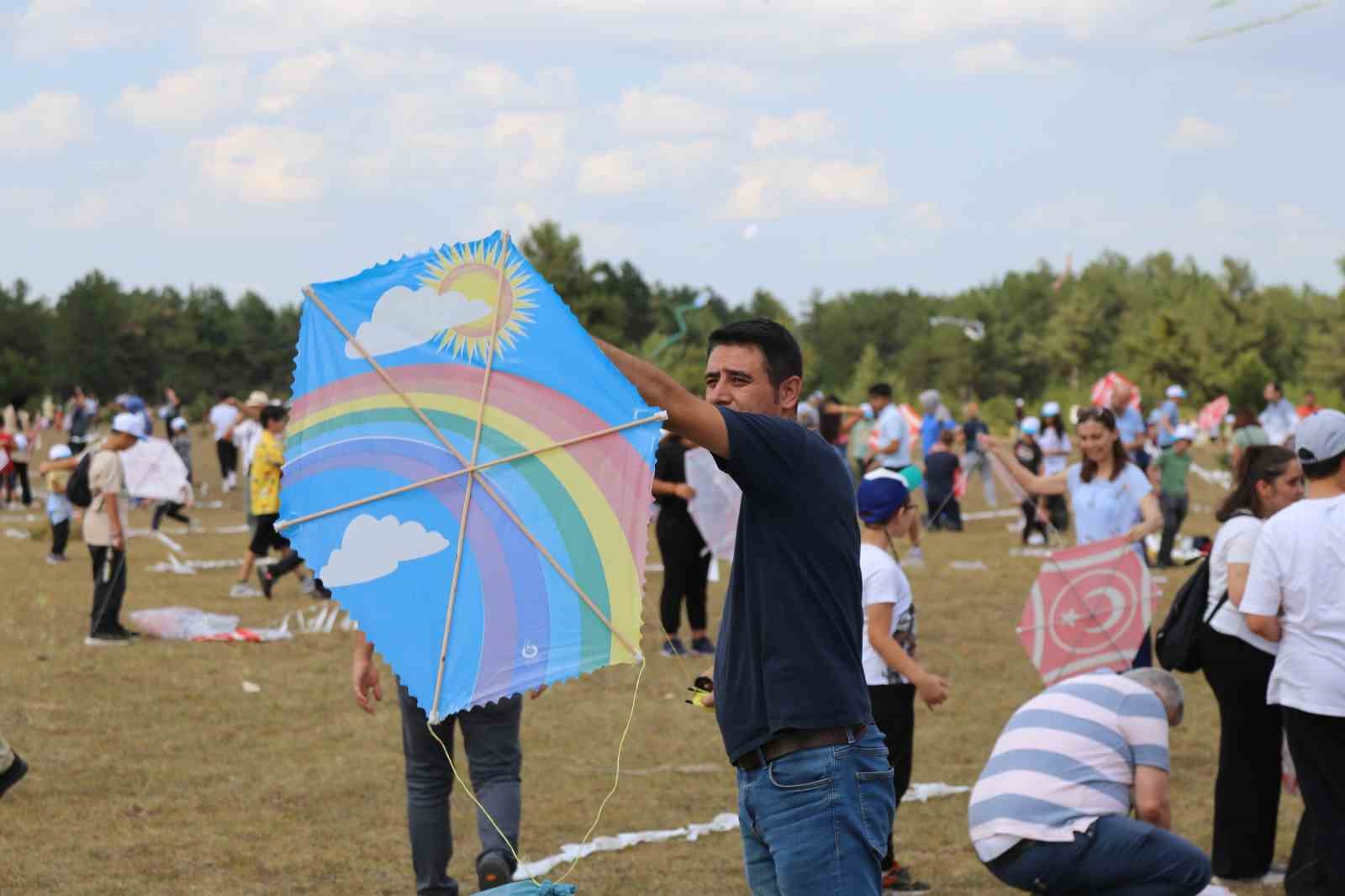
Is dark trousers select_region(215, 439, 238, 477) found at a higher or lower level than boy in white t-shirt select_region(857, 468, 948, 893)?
lower

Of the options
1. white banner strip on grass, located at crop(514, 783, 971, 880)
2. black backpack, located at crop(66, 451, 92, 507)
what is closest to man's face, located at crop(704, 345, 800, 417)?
white banner strip on grass, located at crop(514, 783, 971, 880)

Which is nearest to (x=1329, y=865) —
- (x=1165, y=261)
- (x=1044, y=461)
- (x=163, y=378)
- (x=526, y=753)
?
(x=526, y=753)

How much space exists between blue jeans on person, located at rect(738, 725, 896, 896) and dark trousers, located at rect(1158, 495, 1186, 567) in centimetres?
1491

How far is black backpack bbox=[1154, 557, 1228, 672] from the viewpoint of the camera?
6445 millimetres

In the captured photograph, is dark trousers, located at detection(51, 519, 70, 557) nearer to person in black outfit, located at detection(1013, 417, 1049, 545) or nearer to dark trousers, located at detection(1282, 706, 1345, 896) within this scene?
person in black outfit, located at detection(1013, 417, 1049, 545)

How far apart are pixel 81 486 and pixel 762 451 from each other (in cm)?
1101

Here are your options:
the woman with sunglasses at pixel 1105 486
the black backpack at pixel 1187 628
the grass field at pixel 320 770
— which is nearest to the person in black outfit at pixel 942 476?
the grass field at pixel 320 770

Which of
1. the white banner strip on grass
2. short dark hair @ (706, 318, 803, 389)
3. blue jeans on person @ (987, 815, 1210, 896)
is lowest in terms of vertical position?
the white banner strip on grass

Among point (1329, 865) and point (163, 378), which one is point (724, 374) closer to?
point (1329, 865)

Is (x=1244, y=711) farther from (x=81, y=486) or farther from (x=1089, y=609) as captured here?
(x=81, y=486)

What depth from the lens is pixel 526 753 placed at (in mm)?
8719

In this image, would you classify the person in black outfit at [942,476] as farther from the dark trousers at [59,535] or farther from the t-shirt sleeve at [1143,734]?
the t-shirt sleeve at [1143,734]

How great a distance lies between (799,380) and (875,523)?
2398mm

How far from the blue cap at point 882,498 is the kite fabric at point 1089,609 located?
6.27 ft
